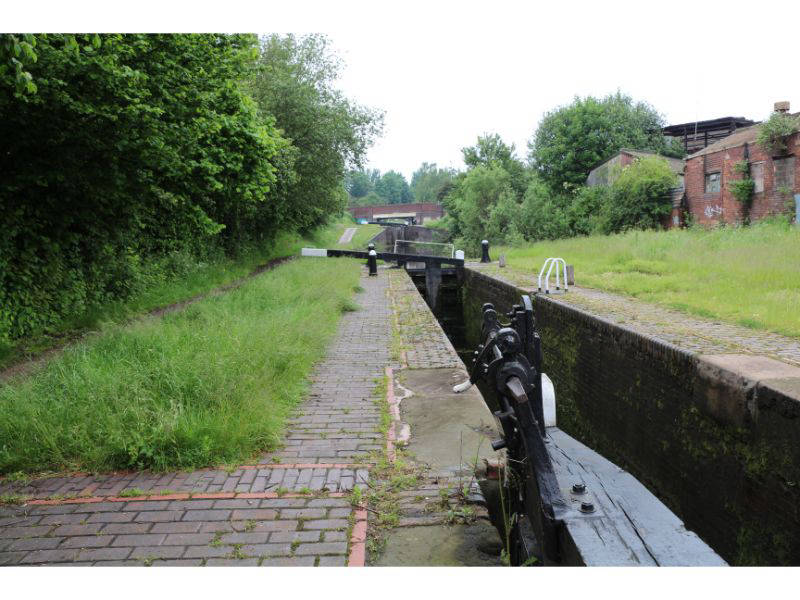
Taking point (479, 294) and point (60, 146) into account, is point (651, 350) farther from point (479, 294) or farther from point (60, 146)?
point (479, 294)

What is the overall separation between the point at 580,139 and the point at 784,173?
1635cm

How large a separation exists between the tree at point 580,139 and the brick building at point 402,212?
135 ft

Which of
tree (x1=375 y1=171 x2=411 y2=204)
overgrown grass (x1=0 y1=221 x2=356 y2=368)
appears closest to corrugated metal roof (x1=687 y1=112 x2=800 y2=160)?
overgrown grass (x1=0 y1=221 x2=356 y2=368)

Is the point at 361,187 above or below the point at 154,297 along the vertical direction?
above

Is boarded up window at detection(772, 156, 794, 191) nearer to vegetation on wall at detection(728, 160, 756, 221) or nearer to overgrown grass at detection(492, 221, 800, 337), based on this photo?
vegetation on wall at detection(728, 160, 756, 221)

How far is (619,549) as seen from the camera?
8.70ft

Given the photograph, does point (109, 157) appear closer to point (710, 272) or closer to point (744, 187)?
point (710, 272)

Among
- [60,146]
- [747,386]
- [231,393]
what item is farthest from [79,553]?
[60,146]

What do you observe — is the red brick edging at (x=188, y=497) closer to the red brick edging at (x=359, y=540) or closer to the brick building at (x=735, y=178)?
the red brick edging at (x=359, y=540)

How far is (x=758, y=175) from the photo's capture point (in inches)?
872

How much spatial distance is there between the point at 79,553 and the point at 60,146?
650cm

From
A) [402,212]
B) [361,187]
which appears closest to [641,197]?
[402,212]

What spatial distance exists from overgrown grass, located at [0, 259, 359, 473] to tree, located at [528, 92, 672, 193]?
31.7m

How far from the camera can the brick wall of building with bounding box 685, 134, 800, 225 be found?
2112 cm
